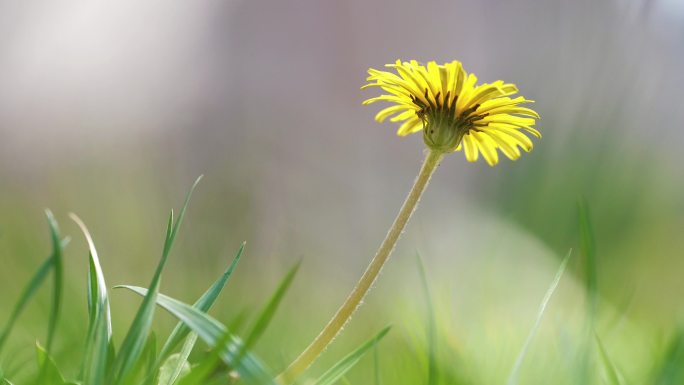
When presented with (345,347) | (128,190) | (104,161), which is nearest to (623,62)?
(345,347)

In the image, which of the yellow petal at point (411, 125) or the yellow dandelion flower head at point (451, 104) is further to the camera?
the yellow petal at point (411, 125)

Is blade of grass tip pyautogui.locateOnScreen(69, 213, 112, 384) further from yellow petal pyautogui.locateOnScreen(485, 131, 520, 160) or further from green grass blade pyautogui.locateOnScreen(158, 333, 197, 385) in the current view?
yellow petal pyautogui.locateOnScreen(485, 131, 520, 160)

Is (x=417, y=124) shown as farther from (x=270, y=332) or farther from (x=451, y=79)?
(x=270, y=332)

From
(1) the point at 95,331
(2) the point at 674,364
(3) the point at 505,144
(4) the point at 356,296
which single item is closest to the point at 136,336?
(1) the point at 95,331

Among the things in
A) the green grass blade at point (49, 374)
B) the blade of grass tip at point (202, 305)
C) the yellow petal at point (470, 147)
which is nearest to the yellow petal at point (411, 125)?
the yellow petal at point (470, 147)

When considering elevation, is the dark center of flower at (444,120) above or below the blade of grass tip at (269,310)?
above

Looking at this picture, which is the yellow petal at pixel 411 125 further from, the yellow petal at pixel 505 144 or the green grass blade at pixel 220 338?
the green grass blade at pixel 220 338
